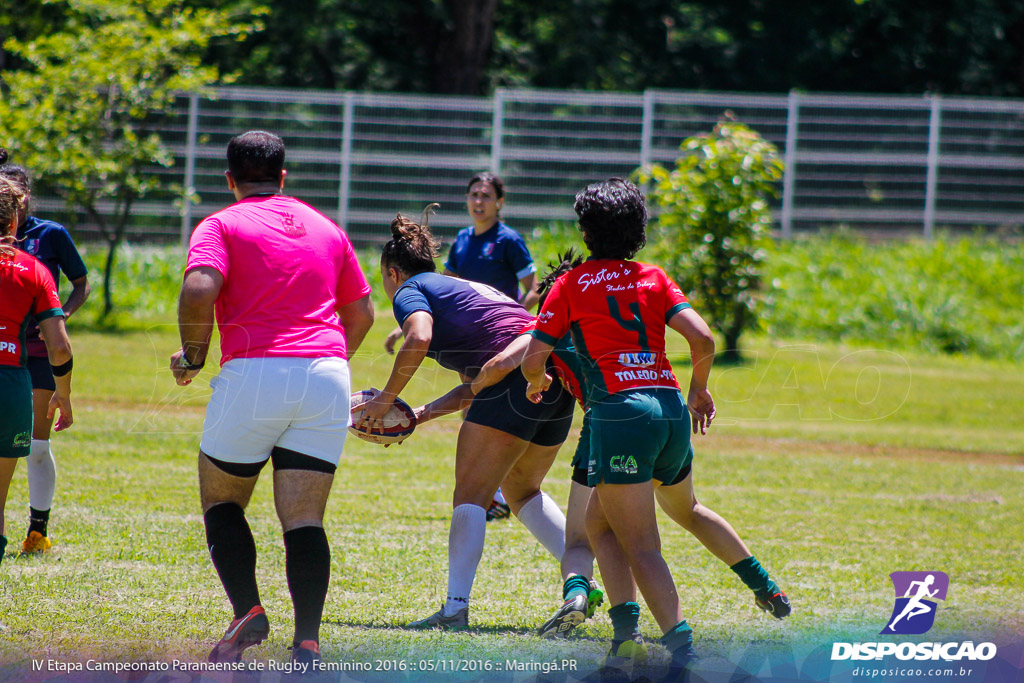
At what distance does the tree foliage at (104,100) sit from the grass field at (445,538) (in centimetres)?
462

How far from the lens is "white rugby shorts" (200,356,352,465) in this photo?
3878 mm

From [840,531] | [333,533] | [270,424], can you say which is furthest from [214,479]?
[840,531]

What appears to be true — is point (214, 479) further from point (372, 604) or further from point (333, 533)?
point (333, 533)

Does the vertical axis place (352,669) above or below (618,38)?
below

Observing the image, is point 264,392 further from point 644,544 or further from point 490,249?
point 490,249

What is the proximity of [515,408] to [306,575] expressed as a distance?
148 cm

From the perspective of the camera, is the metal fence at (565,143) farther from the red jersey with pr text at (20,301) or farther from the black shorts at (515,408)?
the red jersey with pr text at (20,301)

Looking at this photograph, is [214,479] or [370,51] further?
[370,51]

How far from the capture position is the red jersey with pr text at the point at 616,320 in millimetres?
4238

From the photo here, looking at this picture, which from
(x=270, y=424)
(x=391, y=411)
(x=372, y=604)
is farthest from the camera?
(x=372, y=604)

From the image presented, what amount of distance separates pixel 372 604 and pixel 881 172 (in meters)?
17.5

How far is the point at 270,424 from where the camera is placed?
390cm

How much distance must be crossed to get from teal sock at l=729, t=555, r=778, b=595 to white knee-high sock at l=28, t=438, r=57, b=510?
12.6 feet

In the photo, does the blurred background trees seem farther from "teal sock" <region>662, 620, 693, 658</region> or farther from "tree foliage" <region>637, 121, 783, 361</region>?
"teal sock" <region>662, 620, 693, 658</region>
